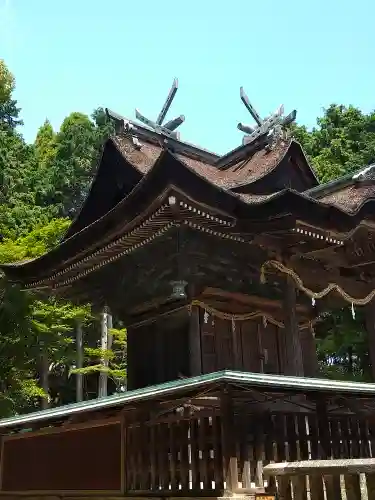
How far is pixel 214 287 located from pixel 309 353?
3305 mm

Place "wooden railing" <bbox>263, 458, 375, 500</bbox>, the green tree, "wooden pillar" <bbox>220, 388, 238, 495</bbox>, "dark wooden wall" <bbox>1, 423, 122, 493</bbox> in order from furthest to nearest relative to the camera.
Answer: the green tree
"dark wooden wall" <bbox>1, 423, 122, 493</bbox>
"wooden pillar" <bbox>220, 388, 238, 495</bbox>
"wooden railing" <bbox>263, 458, 375, 500</bbox>

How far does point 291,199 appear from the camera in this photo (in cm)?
895

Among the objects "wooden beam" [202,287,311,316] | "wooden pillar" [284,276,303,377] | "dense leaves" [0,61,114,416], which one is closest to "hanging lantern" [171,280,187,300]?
"wooden beam" [202,287,311,316]

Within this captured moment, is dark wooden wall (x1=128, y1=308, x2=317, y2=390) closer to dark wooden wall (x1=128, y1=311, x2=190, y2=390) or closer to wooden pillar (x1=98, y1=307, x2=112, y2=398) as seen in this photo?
dark wooden wall (x1=128, y1=311, x2=190, y2=390)

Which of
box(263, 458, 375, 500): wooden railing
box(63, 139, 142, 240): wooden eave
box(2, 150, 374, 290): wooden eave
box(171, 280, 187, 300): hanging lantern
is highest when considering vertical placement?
box(63, 139, 142, 240): wooden eave

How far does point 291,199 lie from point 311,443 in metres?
3.76

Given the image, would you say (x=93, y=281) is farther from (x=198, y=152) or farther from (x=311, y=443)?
(x=311, y=443)

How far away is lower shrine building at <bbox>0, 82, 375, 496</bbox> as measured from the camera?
746cm

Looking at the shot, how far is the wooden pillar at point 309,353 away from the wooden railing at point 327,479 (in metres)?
8.08

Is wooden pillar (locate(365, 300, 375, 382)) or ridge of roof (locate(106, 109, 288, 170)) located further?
ridge of roof (locate(106, 109, 288, 170))

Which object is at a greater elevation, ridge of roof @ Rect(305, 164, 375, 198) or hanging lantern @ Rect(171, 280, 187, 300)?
ridge of roof @ Rect(305, 164, 375, 198)

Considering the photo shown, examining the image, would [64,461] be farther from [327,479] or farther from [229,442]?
[327,479]

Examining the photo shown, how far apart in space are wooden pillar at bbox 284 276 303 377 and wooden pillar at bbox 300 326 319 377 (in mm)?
2552

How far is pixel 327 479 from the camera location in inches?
161
